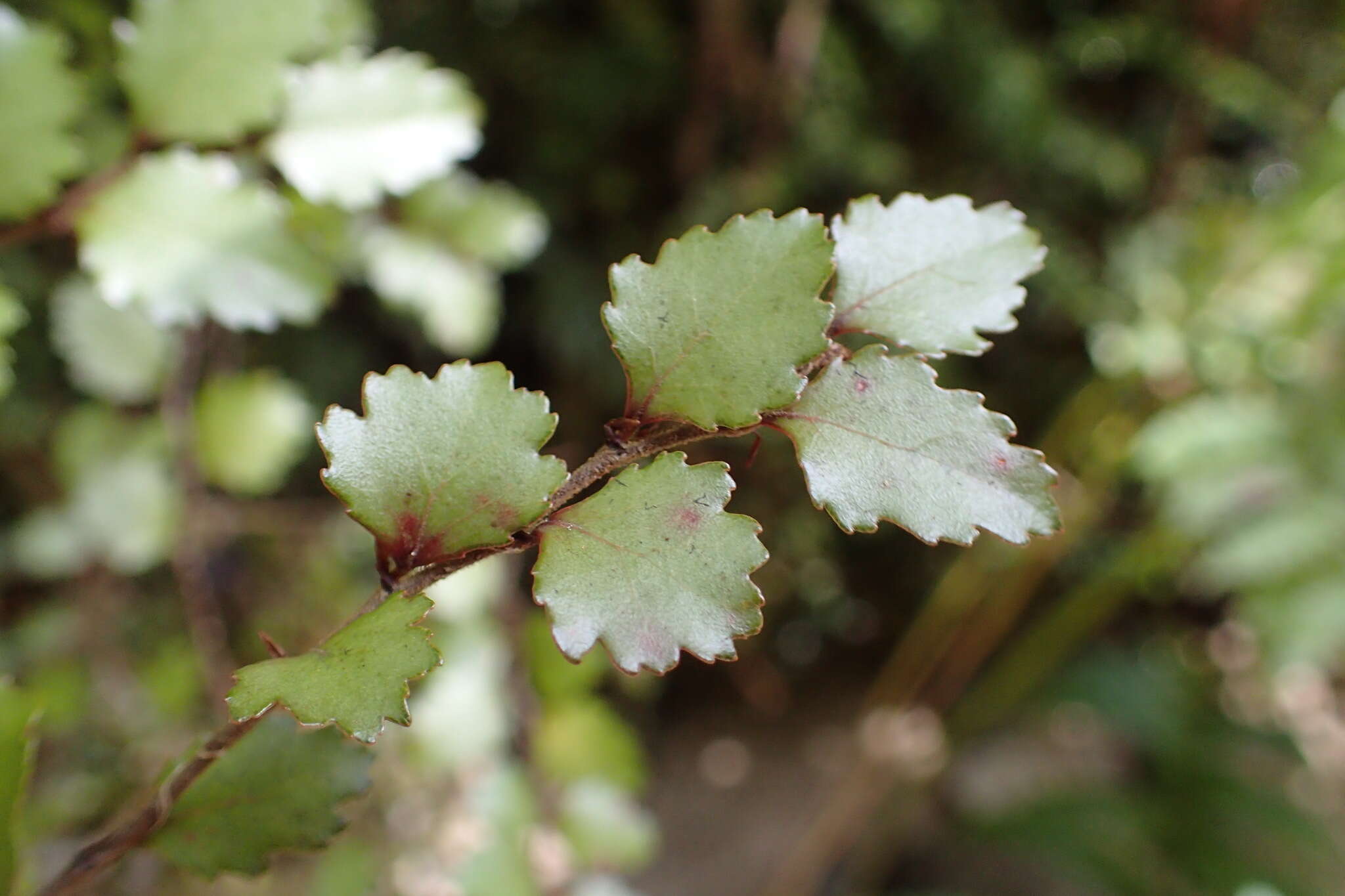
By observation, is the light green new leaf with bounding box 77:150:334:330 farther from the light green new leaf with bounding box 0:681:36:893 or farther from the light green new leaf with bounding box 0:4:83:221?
the light green new leaf with bounding box 0:681:36:893

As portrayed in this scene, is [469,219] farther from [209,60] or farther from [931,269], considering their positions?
[931,269]

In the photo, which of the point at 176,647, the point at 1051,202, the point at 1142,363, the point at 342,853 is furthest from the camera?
the point at 1051,202

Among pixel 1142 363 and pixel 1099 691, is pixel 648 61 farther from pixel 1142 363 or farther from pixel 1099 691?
pixel 1099 691

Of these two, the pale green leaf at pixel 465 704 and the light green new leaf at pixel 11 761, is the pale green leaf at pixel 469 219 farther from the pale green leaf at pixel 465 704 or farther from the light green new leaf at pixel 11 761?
the light green new leaf at pixel 11 761

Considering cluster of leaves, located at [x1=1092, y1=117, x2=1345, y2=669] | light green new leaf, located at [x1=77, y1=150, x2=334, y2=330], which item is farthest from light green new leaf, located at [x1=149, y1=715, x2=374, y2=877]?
cluster of leaves, located at [x1=1092, y1=117, x2=1345, y2=669]

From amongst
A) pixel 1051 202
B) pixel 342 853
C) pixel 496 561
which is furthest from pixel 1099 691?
pixel 342 853

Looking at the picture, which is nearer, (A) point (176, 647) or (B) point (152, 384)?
(B) point (152, 384)

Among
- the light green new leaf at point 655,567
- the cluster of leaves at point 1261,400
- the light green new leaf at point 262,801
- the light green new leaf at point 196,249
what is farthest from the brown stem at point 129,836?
the cluster of leaves at point 1261,400
